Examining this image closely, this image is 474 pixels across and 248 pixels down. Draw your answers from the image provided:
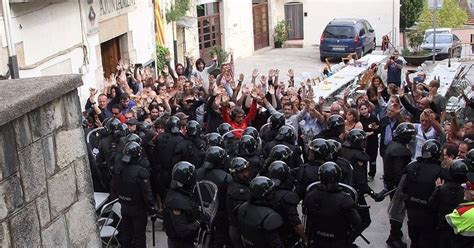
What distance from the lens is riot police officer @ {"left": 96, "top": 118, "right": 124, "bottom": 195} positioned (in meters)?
9.08

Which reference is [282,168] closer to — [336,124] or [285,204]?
[285,204]

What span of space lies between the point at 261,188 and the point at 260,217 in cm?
28

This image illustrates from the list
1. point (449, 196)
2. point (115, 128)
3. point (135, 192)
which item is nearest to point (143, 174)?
point (135, 192)

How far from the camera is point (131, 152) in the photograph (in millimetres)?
7797

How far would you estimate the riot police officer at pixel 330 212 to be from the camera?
6602mm

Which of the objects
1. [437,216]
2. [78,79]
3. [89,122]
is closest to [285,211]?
[437,216]

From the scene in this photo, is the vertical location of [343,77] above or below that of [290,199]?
below

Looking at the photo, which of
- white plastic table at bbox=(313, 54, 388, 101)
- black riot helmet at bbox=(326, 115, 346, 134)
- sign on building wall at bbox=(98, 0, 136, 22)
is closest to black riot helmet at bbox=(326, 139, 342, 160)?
black riot helmet at bbox=(326, 115, 346, 134)

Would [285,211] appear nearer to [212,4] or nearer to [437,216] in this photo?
[437,216]

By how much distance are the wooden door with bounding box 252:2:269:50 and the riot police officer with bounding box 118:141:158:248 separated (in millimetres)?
23156

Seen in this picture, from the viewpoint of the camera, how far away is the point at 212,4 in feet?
91.1

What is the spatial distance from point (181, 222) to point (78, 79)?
10.00ft

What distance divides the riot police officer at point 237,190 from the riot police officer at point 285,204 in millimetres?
333

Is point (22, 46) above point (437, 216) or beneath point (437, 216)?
above
